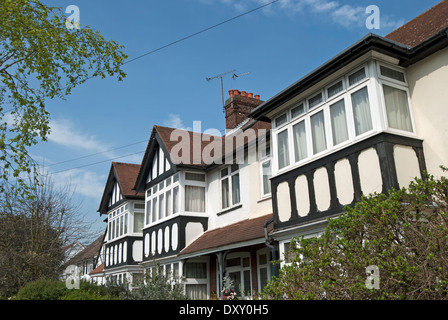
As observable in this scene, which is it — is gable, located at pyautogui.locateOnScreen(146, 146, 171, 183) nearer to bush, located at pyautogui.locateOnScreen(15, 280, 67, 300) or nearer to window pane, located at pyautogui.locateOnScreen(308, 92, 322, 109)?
bush, located at pyautogui.locateOnScreen(15, 280, 67, 300)

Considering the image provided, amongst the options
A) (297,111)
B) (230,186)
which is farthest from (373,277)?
(230,186)

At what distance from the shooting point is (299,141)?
11.2 meters

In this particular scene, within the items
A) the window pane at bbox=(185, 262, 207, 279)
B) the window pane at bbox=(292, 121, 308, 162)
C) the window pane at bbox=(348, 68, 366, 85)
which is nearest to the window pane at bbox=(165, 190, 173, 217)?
the window pane at bbox=(185, 262, 207, 279)

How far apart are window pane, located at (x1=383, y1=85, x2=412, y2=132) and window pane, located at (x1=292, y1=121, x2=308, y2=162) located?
242 centimetres

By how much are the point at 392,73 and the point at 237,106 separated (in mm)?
11614

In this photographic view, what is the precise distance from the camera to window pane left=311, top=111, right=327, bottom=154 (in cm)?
1036

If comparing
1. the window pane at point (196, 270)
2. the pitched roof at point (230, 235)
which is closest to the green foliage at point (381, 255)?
the pitched roof at point (230, 235)

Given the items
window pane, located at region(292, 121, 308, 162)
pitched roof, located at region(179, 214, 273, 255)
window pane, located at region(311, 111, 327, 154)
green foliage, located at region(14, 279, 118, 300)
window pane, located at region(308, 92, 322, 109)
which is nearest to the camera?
window pane, located at region(311, 111, 327, 154)

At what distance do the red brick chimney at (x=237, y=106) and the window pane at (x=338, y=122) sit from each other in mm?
10447

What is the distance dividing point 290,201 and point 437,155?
12.3 feet

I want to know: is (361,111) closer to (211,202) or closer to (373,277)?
(373,277)

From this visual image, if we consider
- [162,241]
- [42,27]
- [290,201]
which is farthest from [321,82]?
[162,241]

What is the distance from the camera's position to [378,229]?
17.3ft

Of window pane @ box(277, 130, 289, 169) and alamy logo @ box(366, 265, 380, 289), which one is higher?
window pane @ box(277, 130, 289, 169)
